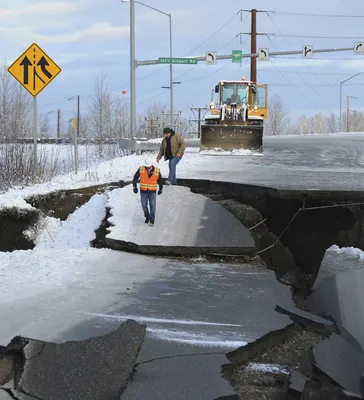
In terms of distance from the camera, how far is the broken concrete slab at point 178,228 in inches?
384

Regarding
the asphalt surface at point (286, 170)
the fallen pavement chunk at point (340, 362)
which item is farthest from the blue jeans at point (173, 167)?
the fallen pavement chunk at point (340, 362)

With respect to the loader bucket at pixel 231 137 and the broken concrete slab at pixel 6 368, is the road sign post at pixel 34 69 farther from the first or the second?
the broken concrete slab at pixel 6 368

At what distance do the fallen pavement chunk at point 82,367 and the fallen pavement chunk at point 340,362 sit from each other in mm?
1572

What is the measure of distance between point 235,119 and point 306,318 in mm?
22218

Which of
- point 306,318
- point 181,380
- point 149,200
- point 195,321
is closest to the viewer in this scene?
point 181,380

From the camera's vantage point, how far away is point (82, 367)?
472cm

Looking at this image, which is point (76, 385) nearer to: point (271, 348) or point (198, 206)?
point (271, 348)

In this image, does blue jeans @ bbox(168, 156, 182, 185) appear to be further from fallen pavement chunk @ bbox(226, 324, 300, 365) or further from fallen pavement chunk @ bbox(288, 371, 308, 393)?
fallen pavement chunk @ bbox(288, 371, 308, 393)

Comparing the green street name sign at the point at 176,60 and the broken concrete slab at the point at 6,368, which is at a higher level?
the green street name sign at the point at 176,60

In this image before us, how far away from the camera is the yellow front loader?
24594 millimetres

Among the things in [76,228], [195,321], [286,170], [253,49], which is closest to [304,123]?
[253,49]

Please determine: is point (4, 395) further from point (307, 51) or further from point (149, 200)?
point (307, 51)

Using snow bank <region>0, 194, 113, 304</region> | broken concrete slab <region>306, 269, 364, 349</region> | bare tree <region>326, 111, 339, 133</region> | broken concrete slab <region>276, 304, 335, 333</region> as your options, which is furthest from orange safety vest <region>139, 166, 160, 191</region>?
bare tree <region>326, 111, 339, 133</region>

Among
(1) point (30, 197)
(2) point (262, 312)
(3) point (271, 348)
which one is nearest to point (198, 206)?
(1) point (30, 197)
